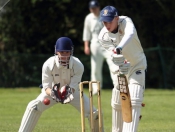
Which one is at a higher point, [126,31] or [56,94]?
[126,31]

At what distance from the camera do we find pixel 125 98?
6.65 meters

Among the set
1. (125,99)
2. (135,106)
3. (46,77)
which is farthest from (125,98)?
(46,77)

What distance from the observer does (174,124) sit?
29.4 ft

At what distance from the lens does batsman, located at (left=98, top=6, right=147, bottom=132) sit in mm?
6711

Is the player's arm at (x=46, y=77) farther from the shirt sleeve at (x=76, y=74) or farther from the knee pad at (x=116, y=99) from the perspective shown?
the knee pad at (x=116, y=99)

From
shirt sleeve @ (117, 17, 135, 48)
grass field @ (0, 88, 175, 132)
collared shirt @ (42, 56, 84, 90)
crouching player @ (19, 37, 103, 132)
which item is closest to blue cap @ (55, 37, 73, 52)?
crouching player @ (19, 37, 103, 132)

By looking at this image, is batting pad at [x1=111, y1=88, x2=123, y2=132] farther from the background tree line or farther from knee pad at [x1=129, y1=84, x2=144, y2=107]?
the background tree line

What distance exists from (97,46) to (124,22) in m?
6.12

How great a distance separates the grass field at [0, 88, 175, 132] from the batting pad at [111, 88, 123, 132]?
38.9 inches

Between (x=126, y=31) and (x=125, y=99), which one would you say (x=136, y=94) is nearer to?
(x=125, y=99)

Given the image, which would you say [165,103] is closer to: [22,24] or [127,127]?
[127,127]

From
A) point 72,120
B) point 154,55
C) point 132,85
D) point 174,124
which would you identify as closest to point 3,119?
point 72,120

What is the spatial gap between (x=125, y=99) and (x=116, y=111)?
647 mm

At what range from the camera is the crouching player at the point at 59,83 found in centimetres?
694
